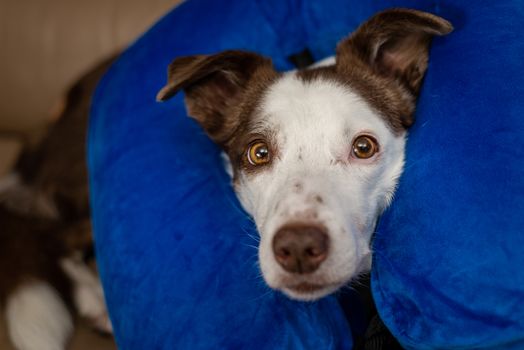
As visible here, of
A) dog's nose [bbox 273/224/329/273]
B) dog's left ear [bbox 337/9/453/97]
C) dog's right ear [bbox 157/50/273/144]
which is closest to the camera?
dog's nose [bbox 273/224/329/273]

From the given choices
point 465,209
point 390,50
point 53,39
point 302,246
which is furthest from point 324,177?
point 53,39

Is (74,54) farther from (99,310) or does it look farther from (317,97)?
(317,97)

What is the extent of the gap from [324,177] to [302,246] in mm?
285

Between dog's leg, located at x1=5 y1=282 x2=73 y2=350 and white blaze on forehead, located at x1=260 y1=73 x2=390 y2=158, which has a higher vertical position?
white blaze on forehead, located at x1=260 y1=73 x2=390 y2=158

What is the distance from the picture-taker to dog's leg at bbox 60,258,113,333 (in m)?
2.47

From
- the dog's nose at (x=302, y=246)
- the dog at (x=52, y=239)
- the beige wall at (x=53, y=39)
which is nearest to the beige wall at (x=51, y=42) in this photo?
the beige wall at (x=53, y=39)

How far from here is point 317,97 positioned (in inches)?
75.2

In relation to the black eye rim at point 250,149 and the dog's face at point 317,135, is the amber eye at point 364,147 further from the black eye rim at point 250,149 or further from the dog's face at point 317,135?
the black eye rim at point 250,149

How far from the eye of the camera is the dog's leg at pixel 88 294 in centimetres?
247

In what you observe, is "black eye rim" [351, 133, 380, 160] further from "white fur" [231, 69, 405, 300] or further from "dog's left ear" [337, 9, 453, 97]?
"dog's left ear" [337, 9, 453, 97]

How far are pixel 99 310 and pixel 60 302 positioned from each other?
0.67 feet

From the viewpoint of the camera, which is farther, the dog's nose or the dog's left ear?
the dog's left ear

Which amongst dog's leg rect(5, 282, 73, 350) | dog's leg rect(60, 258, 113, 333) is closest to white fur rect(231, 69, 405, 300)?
dog's leg rect(60, 258, 113, 333)

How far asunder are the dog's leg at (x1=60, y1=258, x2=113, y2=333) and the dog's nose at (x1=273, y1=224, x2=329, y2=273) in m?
1.28
